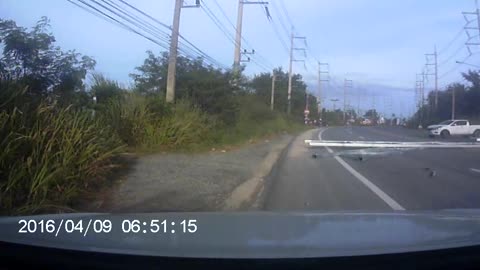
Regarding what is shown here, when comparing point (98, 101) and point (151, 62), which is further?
point (151, 62)

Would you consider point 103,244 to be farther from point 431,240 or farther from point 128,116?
point 128,116

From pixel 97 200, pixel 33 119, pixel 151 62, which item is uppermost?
pixel 151 62

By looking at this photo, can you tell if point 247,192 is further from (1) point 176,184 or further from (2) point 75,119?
(2) point 75,119

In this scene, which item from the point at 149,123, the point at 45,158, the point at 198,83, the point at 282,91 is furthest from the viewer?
the point at 282,91

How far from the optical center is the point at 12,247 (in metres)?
3.14

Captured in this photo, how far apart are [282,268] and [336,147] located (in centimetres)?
2733

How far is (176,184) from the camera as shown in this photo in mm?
12617

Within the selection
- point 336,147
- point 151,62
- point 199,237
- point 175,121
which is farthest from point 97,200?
point 151,62

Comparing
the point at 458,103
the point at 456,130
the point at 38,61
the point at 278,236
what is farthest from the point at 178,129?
the point at 458,103

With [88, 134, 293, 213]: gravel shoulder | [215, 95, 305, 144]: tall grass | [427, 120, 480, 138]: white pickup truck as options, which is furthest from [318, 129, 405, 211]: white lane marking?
[427, 120, 480, 138]: white pickup truck

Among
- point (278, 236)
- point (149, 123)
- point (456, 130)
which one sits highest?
point (456, 130)

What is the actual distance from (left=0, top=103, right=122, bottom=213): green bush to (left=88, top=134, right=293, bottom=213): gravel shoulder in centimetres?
62

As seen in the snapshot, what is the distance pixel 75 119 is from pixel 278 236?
840 cm

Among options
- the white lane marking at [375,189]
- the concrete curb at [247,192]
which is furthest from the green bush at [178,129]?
the white lane marking at [375,189]
